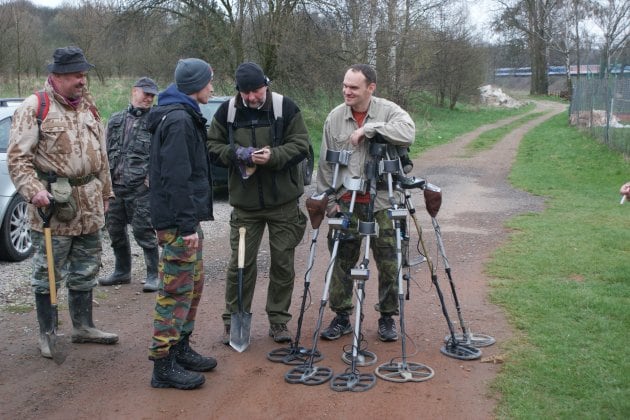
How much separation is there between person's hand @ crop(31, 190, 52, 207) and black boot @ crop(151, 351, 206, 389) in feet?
4.31

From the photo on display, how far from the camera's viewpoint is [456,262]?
781 centimetres

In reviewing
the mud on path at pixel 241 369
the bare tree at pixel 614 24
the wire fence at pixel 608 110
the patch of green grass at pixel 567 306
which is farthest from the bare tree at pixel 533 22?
the mud on path at pixel 241 369

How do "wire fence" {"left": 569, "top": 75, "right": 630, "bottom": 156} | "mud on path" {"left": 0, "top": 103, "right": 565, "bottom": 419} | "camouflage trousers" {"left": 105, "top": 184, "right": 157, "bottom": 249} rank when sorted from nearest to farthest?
"mud on path" {"left": 0, "top": 103, "right": 565, "bottom": 419} → "camouflage trousers" {"left": 105, "top": 184, "right": 157, "bottom": 249} → "wire fence" {"left": 569, "top": 75, "right": 630, "bottom": 156}

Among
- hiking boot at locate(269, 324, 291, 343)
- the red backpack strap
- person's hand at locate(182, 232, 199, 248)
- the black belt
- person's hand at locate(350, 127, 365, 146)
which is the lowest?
hiking boot at locate(269, 324, 291, 343)

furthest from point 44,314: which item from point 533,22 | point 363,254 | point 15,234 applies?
point 533,22

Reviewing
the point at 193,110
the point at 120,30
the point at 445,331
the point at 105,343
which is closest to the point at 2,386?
the point at 105,343

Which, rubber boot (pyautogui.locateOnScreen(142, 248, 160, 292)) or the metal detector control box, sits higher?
the metal detector control box

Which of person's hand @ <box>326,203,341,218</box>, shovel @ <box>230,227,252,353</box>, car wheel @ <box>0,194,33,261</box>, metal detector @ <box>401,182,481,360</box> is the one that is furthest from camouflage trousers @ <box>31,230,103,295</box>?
car wheel @ <box>0,194,33,261</box>

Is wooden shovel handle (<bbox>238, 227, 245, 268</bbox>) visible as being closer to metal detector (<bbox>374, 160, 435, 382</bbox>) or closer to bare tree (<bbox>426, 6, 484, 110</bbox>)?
metal detector (<bbox>374, 160, 435, 382</bbox>)

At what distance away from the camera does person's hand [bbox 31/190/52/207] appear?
4.60 metres

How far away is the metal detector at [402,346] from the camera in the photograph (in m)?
4.53

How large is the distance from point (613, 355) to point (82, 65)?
4.29 meters

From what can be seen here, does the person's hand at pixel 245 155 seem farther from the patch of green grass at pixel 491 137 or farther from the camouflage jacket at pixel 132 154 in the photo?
the patch of green grass at pixel 491 137

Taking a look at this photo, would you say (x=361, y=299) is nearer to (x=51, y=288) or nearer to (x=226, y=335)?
(x=226, y=335)
